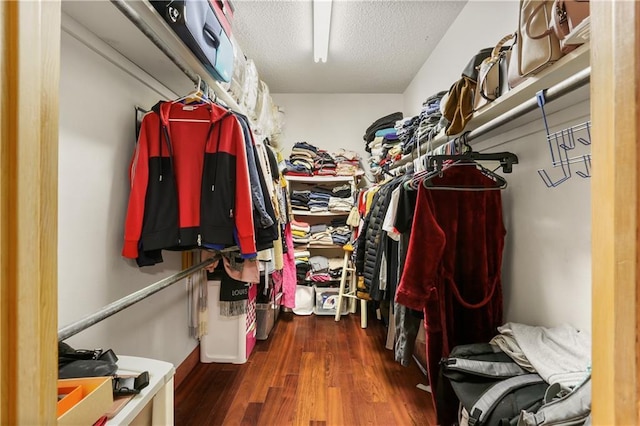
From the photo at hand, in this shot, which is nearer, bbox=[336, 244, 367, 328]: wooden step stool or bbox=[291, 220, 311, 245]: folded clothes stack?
bbox=[336, 244, 367, 328]: wooden step stool

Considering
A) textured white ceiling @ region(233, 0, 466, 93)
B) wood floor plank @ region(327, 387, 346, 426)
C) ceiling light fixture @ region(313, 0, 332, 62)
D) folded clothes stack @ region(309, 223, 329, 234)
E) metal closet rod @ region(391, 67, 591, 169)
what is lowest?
wood floor plank @ region(327, 387, 346, 426)

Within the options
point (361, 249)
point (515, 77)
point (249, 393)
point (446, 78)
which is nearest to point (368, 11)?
point (446, 78)

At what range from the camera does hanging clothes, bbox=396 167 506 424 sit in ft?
4.21

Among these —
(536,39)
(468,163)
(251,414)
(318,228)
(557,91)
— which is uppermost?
(536,39)

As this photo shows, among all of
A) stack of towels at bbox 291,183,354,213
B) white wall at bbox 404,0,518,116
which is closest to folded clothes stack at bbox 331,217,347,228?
stack of towels at bbox 291,183,354,213

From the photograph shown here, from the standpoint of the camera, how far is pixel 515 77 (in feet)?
3.16

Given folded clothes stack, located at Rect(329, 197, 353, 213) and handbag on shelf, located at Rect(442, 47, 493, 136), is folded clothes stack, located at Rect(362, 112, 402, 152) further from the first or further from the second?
handbag on shelf, located at Rect(442, 47, 493, 136)

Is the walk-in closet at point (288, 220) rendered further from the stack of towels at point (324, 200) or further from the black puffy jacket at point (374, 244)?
the stack of towels at point (324, 200)

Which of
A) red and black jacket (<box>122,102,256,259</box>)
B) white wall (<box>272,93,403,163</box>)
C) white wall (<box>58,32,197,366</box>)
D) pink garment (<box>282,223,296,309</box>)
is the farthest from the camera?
white wall (<box>272,93,403,163</box>)

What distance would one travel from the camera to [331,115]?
3.59 m

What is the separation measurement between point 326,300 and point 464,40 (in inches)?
99.9

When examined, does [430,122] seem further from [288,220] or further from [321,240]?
[321,240]
